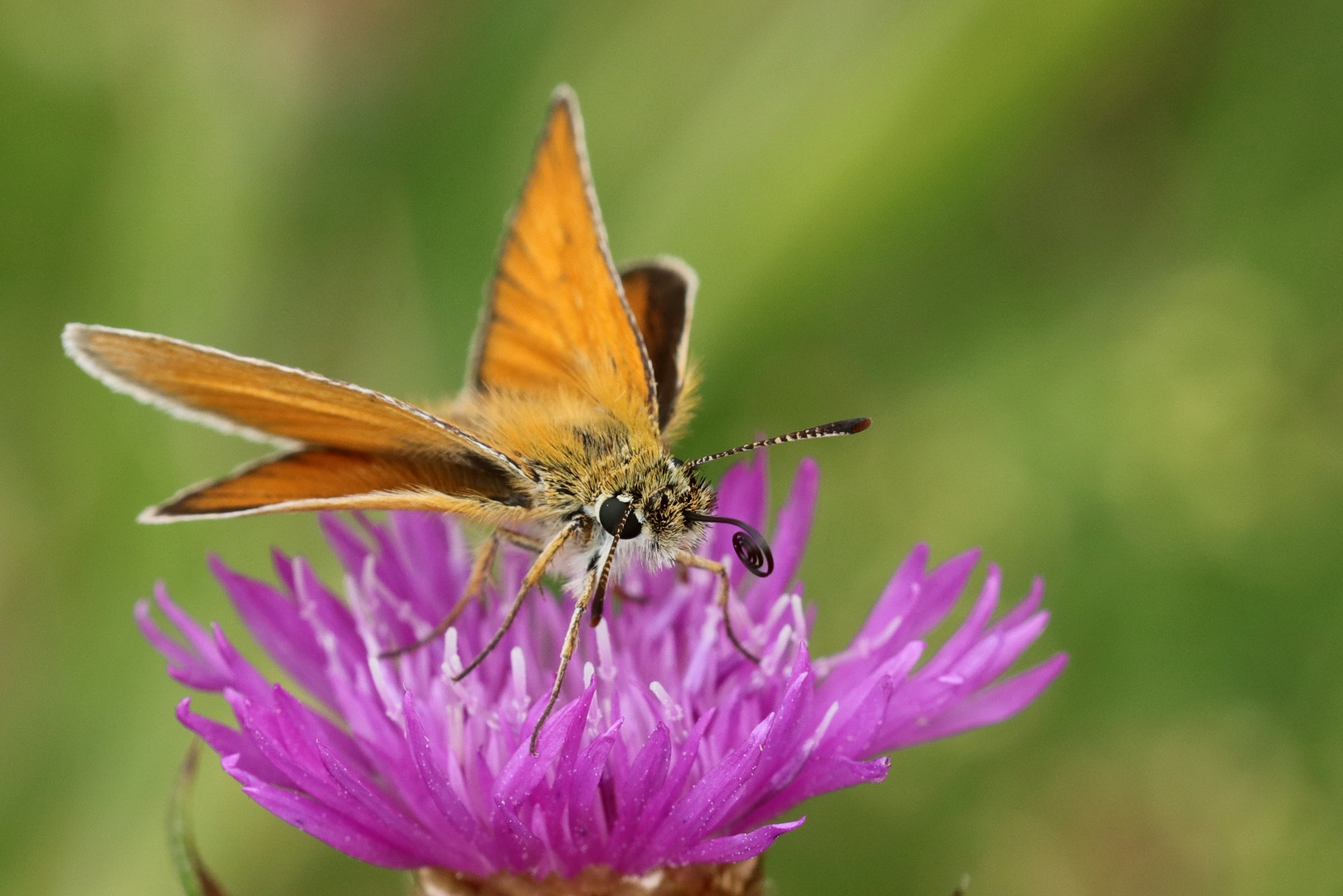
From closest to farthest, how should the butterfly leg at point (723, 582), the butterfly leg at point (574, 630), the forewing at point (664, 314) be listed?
the butterfly leg at point (574, 630), the butterfly leg at point (723, 582), the forewing at point (664, 314)

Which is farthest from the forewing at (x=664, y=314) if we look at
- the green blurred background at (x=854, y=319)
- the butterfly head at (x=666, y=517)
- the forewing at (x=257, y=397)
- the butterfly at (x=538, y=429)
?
the green blurred background at (x=854, y=319)

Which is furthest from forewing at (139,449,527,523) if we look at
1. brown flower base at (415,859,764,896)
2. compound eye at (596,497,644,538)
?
brown flower base at (415,859,764,896)

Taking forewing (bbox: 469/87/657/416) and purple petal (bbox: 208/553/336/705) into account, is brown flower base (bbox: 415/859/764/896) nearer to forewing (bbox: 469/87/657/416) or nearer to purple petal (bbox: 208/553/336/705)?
purple petal (bbox: 208/553/336/705)

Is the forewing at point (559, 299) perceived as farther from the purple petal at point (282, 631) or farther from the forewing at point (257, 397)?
the purple petal at point (282, 631)

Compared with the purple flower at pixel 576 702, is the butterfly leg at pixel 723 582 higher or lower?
higher

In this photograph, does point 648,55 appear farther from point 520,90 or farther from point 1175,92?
point 1175,92

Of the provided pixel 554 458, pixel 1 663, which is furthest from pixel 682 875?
pixel 1 663
